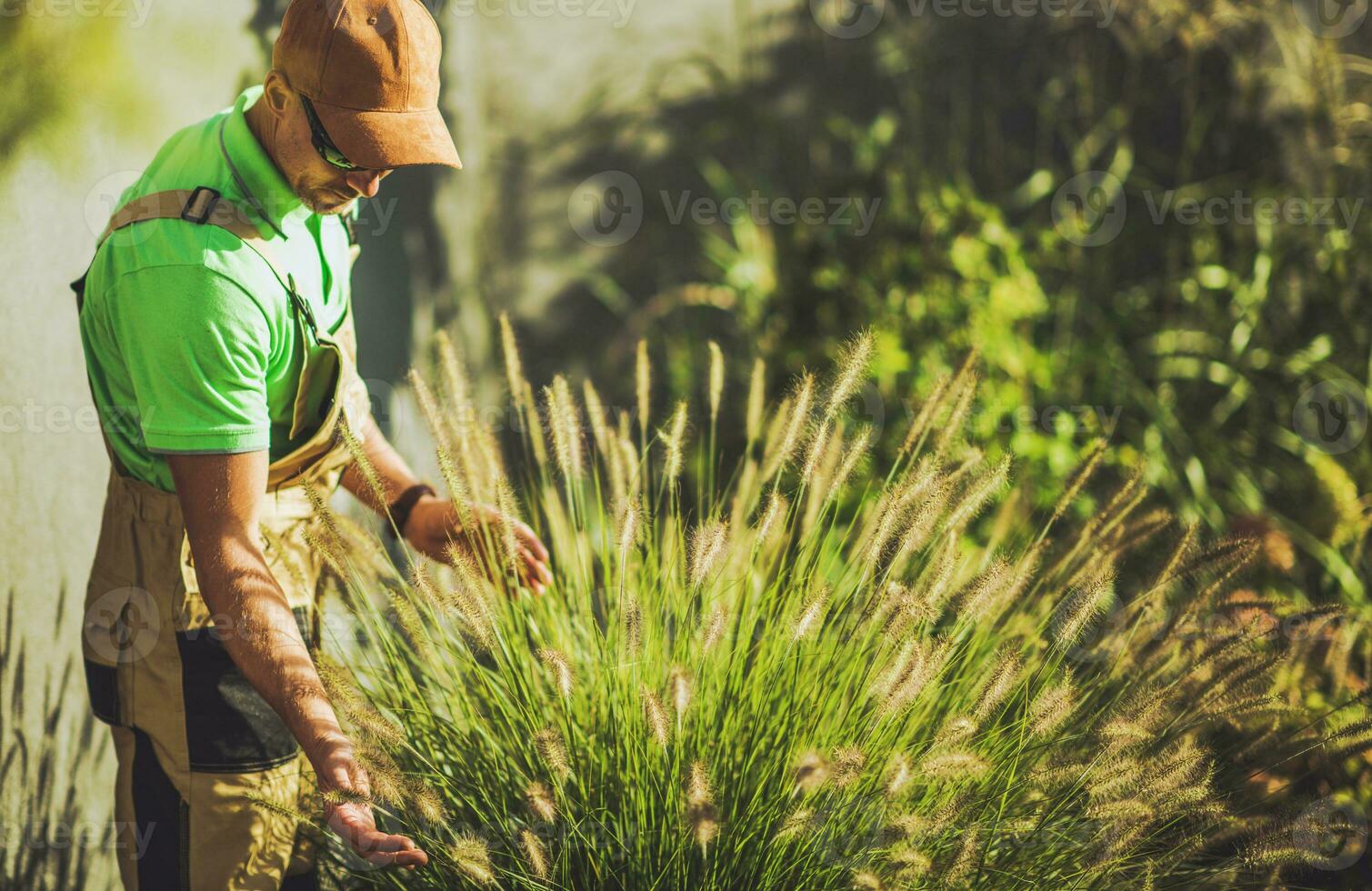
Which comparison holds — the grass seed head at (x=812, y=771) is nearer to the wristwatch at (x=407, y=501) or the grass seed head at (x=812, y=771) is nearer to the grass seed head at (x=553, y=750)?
the grass seed head at (x=553, y=750)

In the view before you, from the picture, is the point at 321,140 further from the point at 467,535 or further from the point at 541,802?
the point at 541,802

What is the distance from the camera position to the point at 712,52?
13.9 feet

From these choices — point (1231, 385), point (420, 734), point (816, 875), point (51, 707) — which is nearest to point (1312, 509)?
point (1231, 385)

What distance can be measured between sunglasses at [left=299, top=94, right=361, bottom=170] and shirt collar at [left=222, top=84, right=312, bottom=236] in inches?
3.6

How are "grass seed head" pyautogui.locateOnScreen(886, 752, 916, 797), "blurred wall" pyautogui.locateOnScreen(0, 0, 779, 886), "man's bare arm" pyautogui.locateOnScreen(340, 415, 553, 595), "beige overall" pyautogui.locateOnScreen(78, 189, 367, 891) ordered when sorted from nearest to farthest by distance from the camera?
1. "grass seed head" pyautogui.locateOnScreen(886, 752, 916, 797)
2. "beige overall" pyautogui.locateOnScreen(78, 189, 367, 891)
3. "man's bare arm" pyautogui.locateOnScreen(340, 415, 553, 595)
4. "blurred wall" pyautogui.locateOnScreen(0, 0, 779, 886)

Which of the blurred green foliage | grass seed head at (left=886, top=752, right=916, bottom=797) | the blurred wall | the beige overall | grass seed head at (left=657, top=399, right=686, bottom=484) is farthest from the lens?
the blurred green foliage

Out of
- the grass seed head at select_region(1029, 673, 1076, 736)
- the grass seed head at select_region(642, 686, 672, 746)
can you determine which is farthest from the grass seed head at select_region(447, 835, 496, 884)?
the grass seed head at select_region(1029, 673, 1076, 736)

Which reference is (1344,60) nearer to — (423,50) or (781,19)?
(781,19)

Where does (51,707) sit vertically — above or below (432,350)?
below

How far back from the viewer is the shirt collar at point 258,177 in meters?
1.55

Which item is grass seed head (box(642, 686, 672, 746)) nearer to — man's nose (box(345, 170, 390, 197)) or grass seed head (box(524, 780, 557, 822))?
grass seed head (box(524, 780, 557, 822))

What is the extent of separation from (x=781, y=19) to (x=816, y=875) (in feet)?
11.6

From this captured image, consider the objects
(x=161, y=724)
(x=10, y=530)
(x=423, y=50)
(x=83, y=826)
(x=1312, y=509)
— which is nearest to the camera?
(x=423, y=50)

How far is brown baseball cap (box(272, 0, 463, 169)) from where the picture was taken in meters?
1.44
